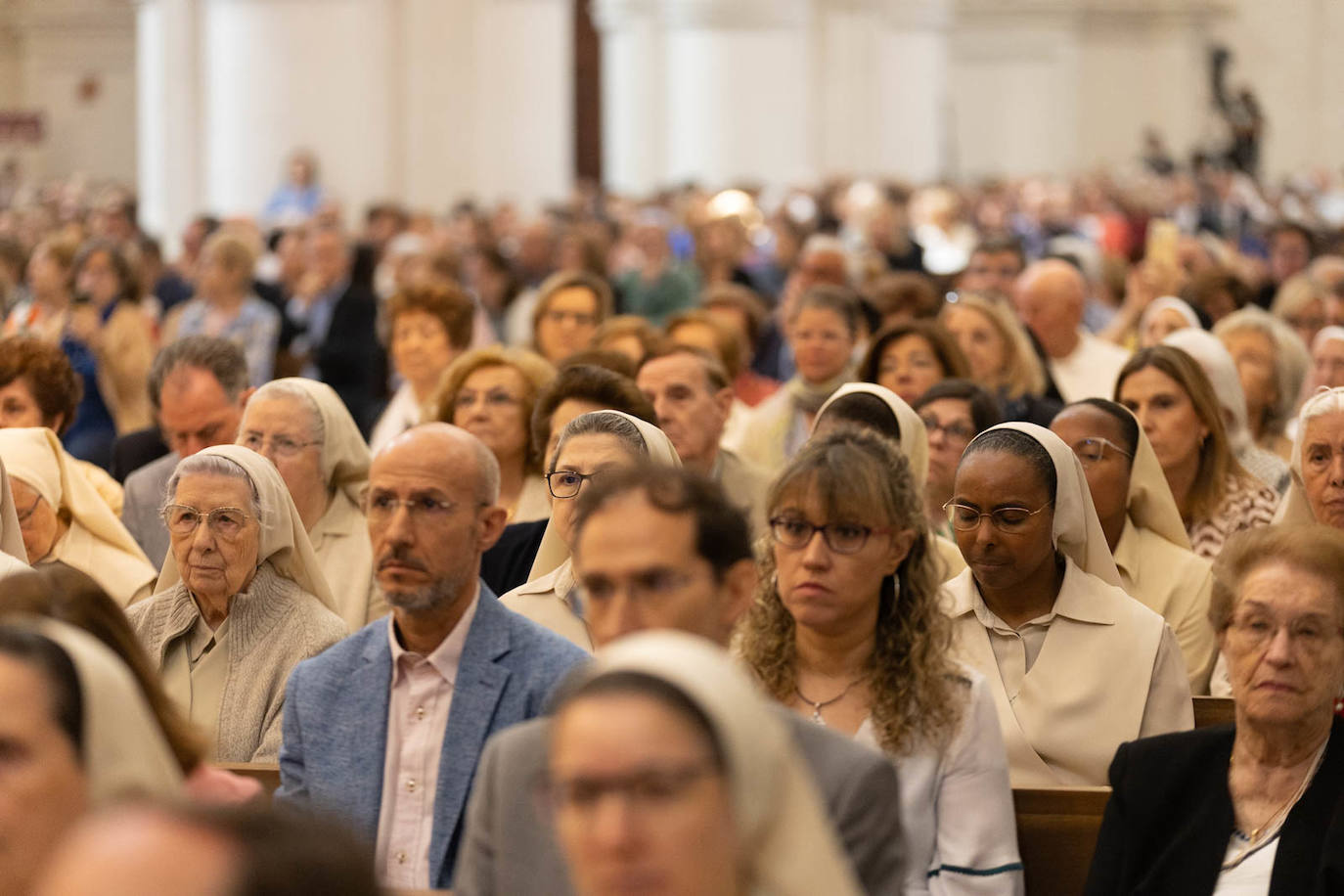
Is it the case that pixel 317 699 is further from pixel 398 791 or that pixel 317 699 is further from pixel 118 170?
pixel 118 170

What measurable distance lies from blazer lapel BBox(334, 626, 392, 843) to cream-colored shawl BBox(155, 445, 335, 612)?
97 cm

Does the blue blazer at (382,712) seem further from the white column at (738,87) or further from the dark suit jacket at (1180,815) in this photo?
the white column at (738,87)

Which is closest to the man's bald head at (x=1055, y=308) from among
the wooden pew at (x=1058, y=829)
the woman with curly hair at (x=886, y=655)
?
the wooden pew at (x=1058, y=829)

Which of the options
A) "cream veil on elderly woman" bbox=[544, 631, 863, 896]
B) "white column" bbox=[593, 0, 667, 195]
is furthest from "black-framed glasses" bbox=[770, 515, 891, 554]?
"white column" bbox=[593, 0, 667, 195]

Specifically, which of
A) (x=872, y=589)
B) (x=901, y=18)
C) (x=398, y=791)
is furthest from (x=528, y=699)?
(x=901, y=18)

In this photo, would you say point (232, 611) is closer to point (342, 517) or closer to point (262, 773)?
point (262, 773)

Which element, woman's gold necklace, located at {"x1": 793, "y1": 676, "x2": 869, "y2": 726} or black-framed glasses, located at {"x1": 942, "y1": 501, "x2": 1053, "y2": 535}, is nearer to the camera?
woman's gold necklace, located at {"x1": 793, "y1": 676, "x2": 869, "y2": 726}

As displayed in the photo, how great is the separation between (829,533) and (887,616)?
219 mm

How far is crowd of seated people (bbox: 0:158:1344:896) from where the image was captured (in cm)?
285

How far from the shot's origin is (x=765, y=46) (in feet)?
76.4

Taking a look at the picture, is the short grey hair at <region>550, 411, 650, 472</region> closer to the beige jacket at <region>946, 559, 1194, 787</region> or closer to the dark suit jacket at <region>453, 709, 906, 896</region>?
the beige jacket at <region>946, 559, 1194, 787</region>

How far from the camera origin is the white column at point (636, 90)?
85.1ft

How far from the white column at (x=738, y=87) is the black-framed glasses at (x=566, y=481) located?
18.1 metres

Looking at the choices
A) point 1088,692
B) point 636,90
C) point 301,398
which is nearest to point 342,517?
point 301,398
